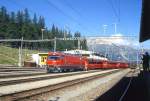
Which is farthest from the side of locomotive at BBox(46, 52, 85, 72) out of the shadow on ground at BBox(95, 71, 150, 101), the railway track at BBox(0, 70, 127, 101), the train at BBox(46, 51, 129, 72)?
the shadow on ground at BBox(95, 71, 150, 101)

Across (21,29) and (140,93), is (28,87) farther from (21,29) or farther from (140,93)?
(21,29)

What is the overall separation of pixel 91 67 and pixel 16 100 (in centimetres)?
6538

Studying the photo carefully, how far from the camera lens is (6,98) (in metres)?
17.1

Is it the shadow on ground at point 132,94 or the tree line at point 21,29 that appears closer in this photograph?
the shadow on ground at point 132,94

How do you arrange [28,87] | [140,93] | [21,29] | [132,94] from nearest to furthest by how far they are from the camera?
1. [132,94]
2. [140,93]
3. [28,87]
4. [21,29]

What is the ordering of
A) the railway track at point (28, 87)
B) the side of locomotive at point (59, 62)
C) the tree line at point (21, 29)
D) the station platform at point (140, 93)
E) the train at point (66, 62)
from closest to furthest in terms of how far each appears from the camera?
1. the railway track at point (28, 87)
2. the station platform at point (140, 93)
3. the side of locomotive at point (59, 62)
4. the train at point (66, 62)
5. the tree line at point (21, 29)

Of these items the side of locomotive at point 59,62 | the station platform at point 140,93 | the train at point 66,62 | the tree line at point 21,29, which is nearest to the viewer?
the station platform at point 140,93

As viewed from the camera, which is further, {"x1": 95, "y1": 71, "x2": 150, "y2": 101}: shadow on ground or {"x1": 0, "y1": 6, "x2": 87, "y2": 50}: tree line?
{"x1": 0, "y1": 6, "x2": 87, "y2": 50}: tree line

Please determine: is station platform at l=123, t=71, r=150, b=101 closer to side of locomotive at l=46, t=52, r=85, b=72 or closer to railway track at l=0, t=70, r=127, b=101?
railway track at l=0, t=70, r=127, b=101

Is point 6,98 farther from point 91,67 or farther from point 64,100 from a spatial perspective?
point 91,67

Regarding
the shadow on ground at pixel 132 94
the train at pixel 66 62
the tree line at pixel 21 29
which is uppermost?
the tree line at pixel 21 29

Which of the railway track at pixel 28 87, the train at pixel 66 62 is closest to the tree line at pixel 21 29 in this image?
the train at pixel 66 62

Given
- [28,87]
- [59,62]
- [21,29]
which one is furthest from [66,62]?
[21,29]

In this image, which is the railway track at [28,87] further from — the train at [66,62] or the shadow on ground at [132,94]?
the train at [66,62]
